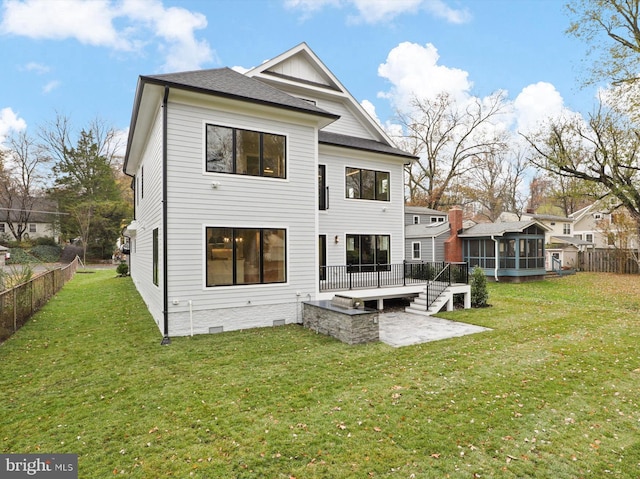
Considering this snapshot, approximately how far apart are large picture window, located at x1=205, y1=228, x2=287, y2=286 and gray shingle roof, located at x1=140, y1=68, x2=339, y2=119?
3.43m

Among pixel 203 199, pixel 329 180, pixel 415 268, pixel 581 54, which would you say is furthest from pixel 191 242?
pixel 581 54

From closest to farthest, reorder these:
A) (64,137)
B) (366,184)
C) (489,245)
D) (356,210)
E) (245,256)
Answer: (245,256)
(356,210)
(366,184)
(489,245)
(64,137)

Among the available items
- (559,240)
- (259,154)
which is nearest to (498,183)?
(559,240)

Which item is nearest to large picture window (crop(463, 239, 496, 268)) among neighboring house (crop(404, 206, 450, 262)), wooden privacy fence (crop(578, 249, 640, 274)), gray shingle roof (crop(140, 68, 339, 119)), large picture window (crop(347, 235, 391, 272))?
neighboring house (crop(404, 206, 450, 262))

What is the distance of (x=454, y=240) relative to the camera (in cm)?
2172

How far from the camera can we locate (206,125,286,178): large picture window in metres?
8.55

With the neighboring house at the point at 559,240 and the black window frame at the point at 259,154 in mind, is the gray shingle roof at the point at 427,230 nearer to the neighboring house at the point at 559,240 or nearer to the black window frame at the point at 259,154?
the neighboring house at the point at 559,240

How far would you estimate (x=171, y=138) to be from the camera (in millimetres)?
7965

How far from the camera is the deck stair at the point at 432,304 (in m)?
11.2

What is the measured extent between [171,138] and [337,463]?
25.0 feet

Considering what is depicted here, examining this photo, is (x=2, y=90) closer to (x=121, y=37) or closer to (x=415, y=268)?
(x=121, y=37)

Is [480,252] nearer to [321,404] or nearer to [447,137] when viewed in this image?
[447,137]

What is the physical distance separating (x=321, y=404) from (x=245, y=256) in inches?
197

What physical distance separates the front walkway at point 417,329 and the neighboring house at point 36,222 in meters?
40.7
